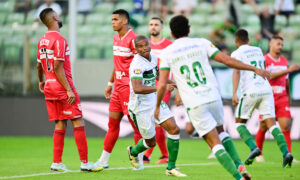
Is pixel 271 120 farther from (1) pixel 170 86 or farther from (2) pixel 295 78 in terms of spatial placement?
(2) pixel 295 78

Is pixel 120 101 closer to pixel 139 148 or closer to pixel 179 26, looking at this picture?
pixel 139 148

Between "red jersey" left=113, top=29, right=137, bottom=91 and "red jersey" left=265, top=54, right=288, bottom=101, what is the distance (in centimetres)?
318

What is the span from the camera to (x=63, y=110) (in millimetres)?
8500

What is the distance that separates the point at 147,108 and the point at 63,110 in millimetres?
1237

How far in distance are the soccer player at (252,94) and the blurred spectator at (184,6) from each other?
925cm

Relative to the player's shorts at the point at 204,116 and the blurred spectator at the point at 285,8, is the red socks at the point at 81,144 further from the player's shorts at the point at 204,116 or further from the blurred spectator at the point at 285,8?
the blurred spectator at the point at 285,8

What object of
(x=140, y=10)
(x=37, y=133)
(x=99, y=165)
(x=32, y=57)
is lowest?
(x=37, y=133)

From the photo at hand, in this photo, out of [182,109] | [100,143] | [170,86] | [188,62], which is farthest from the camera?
[182,109]

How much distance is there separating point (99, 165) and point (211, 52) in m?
2.91

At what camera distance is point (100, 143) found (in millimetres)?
14266

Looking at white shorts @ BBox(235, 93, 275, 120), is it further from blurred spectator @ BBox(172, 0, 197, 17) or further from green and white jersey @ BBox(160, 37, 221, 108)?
blurred spectator @ BBox(172, 0, 197, 17)

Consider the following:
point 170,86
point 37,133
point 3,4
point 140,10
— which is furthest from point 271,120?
point 3,4

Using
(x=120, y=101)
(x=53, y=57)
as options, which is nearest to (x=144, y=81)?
(x=120, y=101)

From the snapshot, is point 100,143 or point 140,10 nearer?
point 100,143
